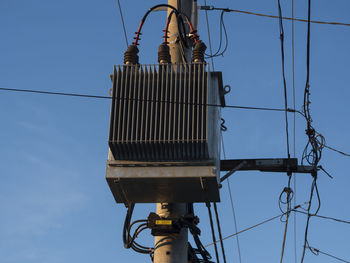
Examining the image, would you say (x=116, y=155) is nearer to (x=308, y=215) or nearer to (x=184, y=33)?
(x=184, y=33)

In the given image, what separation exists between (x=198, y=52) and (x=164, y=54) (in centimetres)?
43

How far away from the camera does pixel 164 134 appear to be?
295 inches

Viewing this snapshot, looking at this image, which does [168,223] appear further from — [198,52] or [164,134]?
[198,52]

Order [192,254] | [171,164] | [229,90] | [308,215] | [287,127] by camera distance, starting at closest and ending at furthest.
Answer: [171,164] < [229,90] < [192,254] < [287,127] < [308,215]

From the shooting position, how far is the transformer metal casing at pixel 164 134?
749cm

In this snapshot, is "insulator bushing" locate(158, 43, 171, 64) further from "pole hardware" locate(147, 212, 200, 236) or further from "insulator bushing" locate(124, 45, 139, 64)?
"pole hardware" locate(147, 212, 200, 236)

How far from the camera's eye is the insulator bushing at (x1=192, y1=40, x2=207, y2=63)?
8.11 meters

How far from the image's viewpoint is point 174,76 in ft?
25.5

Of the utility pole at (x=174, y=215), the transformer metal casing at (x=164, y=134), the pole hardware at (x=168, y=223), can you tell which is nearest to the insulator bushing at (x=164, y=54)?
the transformer metal casing at (x=164, y=134)

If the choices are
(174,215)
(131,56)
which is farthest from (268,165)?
(131,56)

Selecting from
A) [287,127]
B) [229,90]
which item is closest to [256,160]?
[287,127]

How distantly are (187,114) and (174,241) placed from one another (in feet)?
5.07

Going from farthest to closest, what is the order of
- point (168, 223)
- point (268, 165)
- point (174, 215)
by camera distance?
1. point (268, 165)
2. point (174, 215)
3. point (168, 223)

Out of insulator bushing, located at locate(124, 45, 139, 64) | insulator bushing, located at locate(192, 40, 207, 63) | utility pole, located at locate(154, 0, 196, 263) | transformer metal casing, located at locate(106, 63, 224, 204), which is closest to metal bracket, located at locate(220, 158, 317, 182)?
utility pole, located at locate(154, 0, 196, 263)
